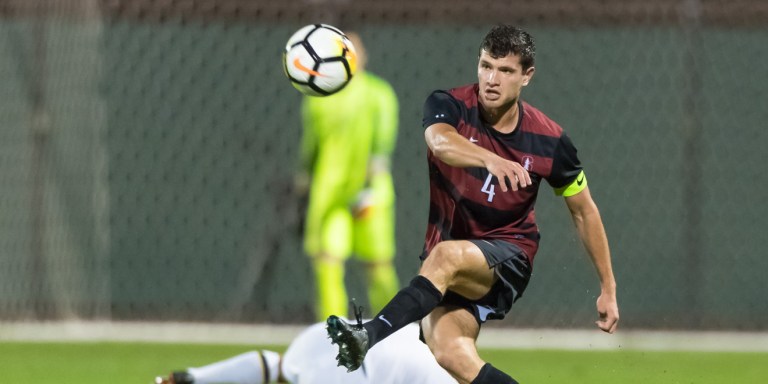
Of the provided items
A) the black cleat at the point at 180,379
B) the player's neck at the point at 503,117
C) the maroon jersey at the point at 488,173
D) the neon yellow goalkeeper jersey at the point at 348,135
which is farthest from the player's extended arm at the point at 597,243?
the neon yellow goalkeeper jersey at the point at 348,135

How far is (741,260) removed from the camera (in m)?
11.6

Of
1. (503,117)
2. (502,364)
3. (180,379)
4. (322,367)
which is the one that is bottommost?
(502,364)

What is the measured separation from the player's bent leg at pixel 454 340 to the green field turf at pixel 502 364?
2.65 metres

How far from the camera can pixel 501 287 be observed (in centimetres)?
570

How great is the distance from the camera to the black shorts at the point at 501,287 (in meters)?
5.63

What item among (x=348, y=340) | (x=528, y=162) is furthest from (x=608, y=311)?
(x=348, y=340)

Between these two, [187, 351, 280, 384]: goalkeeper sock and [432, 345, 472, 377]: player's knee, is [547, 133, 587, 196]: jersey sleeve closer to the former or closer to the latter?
[432, 345, 472, 377]: player's knee

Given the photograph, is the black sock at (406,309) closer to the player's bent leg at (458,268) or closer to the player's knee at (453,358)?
the player's bent leg at (458,268)

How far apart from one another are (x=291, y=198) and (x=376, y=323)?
6526mm

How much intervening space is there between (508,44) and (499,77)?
14cm

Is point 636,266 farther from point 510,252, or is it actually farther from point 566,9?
point 510,252

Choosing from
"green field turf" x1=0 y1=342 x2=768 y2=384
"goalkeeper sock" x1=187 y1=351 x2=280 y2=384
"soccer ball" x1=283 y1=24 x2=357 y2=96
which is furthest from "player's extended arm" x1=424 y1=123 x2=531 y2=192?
"green field turf" x1=0 y1=342 x2=768 y2=384

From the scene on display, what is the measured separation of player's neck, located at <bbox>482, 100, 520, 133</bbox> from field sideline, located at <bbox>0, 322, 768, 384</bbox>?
9.78 ft

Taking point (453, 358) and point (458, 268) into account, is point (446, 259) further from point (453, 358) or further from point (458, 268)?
point (453, 358)
